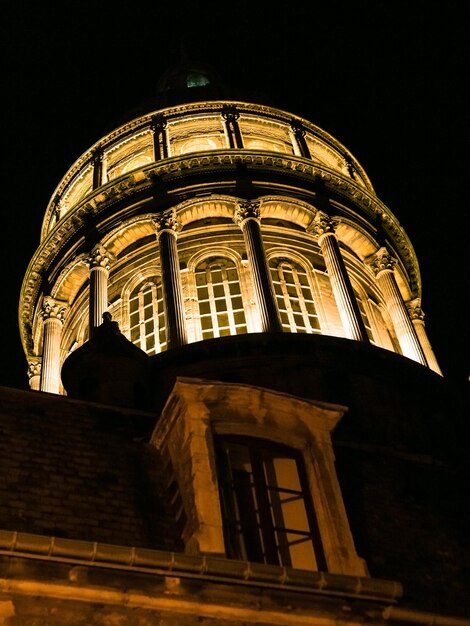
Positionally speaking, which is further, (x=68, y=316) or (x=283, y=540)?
(x=68, y=316)

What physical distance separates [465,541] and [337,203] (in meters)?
15.6

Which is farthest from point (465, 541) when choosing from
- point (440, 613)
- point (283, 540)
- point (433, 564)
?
point (283, 540)

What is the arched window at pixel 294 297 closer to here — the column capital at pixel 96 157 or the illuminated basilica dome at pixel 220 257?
the illuminated basilica dome at pixel 220 257

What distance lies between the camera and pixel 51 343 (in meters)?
27.0

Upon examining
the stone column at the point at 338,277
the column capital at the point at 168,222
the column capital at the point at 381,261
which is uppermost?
the column capital at the point at 168,222

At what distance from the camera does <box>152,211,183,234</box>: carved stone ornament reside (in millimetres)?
26333

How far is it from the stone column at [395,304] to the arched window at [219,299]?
14.6 feet

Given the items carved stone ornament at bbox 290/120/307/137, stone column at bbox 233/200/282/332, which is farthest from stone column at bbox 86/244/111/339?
carved stone ornament at bbox 290/120/307/137

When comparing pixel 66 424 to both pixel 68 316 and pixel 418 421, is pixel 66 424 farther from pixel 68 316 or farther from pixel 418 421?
pixel 68 316

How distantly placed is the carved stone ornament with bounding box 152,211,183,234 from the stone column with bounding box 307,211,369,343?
406cm

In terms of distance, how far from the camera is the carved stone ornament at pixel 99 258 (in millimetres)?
26609

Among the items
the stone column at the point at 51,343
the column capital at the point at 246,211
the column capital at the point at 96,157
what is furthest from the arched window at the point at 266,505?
the column capital at the point at 96,157

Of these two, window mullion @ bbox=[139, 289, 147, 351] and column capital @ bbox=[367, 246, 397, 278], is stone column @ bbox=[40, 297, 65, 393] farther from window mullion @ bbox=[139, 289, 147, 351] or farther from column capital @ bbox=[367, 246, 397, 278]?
column capital @ bbox=[367, 246, 397, 278]

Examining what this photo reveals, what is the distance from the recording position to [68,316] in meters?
28.5
